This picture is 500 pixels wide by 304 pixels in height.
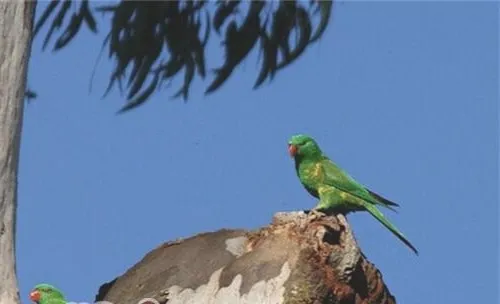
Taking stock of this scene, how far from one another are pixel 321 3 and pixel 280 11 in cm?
17

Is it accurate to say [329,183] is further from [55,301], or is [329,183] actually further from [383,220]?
[55,301]

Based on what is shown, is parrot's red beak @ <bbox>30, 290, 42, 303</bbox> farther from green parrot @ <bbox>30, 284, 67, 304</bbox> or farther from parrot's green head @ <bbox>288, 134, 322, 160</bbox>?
parrot's green head @ <bbox>288, 134, 322, 160</bbox>

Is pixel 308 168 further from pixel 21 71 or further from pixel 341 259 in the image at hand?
pixel 21 71

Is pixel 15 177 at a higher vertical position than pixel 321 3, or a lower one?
lower

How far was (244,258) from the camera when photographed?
3125 millimetres

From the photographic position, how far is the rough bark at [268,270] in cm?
300

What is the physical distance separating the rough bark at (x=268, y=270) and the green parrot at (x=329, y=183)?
313mm

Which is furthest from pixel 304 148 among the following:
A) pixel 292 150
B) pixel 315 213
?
pixel 315 213

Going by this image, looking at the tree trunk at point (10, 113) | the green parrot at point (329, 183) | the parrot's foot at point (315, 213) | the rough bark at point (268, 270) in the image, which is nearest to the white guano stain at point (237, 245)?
the rough bark at point (268, 270)

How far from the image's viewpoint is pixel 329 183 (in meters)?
3.62

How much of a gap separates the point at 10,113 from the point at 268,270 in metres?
0.73

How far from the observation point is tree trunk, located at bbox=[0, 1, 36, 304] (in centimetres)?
305

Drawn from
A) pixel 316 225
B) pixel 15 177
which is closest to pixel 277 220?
pixel 316 225

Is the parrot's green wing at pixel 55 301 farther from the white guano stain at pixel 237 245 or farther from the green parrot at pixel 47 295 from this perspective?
the white guano stain at pixel 237 245
